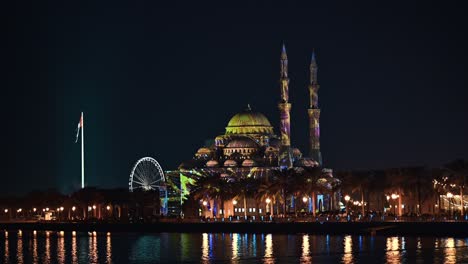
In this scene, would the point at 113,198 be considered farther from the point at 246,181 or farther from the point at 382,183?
the point at 382,183

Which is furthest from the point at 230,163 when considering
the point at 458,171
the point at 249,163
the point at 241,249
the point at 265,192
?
the point at 241,249

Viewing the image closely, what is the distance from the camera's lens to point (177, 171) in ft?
600

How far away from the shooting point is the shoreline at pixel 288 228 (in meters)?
110

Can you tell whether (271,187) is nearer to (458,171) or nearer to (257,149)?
(458,171)

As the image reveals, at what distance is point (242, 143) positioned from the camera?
604 ft

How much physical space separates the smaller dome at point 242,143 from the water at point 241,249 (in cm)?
5603

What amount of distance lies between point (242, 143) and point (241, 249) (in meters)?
82.9

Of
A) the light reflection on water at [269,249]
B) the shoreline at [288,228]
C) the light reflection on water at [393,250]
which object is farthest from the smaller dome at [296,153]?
the light reflection on water at [393,250]

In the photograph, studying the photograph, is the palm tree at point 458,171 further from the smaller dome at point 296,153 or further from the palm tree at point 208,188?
the smaller dome at point 296,153

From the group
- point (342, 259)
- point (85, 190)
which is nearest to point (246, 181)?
point (85, 190)

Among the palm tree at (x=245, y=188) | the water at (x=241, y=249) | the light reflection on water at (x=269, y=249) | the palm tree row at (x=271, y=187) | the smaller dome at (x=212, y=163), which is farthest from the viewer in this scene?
the smaller dome at (x=212, y=163)

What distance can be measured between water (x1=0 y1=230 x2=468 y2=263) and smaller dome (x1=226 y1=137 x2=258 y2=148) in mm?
56034

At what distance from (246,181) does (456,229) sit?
Answer: 5061 cm

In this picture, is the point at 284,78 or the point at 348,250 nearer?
the point at 348,250
